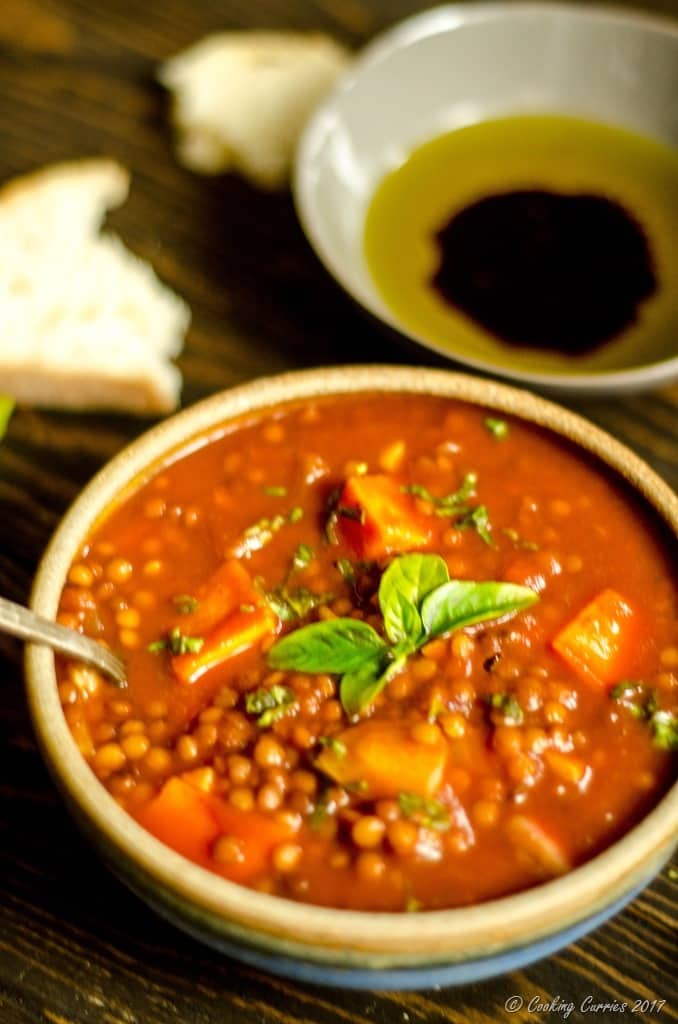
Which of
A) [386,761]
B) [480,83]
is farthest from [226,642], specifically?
[480,83]

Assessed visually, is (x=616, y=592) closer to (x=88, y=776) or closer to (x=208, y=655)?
(x=208, y=655)

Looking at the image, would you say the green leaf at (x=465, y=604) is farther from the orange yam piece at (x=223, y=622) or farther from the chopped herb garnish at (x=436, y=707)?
the orange yam piece at (x=223, y=622)

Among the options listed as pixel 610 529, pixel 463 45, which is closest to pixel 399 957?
pixel 610 529

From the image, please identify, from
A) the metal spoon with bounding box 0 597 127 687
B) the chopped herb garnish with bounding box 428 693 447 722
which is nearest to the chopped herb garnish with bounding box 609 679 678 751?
the chopped herb garnish with bounding box 428 693 447 722

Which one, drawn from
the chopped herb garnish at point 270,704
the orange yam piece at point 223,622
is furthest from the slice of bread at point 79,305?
the chopped herb garnish at point 270,704

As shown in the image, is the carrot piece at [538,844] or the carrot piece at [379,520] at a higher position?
the carrot piece at [379,520]

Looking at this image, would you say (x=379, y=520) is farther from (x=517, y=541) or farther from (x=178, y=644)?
(x=178, y=644)
